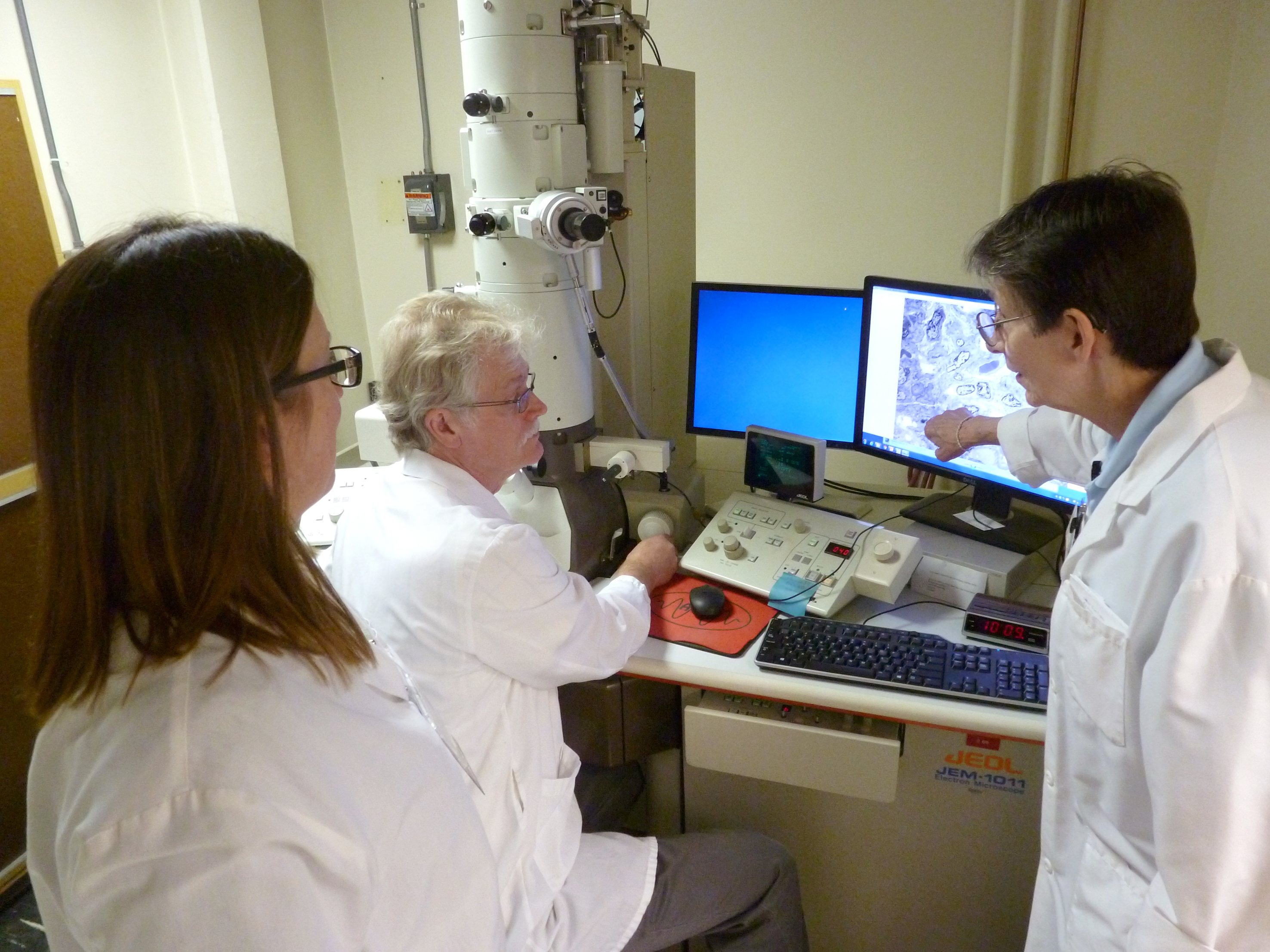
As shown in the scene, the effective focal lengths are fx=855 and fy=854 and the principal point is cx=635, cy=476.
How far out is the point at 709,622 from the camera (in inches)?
57.2

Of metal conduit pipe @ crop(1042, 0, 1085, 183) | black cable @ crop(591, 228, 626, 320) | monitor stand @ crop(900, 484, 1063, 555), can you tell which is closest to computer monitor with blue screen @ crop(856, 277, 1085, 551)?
monitor stand @ crop(900, 484, 1063, 555)

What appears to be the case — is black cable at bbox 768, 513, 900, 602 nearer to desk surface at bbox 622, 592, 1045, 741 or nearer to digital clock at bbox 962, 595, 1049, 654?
desk surface at bbox 622, 592, 1045, 741

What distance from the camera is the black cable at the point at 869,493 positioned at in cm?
189

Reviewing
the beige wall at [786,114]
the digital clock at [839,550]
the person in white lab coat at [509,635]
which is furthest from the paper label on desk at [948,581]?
the beige wall at [786,114]

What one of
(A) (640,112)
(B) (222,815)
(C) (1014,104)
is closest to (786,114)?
(C) (1014,104)

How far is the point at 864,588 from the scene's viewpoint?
1470mm

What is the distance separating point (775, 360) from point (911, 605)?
559mm

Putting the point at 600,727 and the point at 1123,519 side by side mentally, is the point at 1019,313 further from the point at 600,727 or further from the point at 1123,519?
the point at 600,727

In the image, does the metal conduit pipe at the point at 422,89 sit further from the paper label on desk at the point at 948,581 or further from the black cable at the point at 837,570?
the paper label on desk at the point at 948,581

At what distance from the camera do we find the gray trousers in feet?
4.24

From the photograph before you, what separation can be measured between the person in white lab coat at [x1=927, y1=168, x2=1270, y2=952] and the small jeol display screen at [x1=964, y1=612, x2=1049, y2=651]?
28cm

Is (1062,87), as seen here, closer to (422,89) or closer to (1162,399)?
(1162,399)

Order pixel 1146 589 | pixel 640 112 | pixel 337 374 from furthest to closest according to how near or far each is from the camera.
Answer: pixel 640 112
pixel 1146 589
pixel 337 374

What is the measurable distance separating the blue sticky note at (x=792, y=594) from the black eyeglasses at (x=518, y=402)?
0.54m
